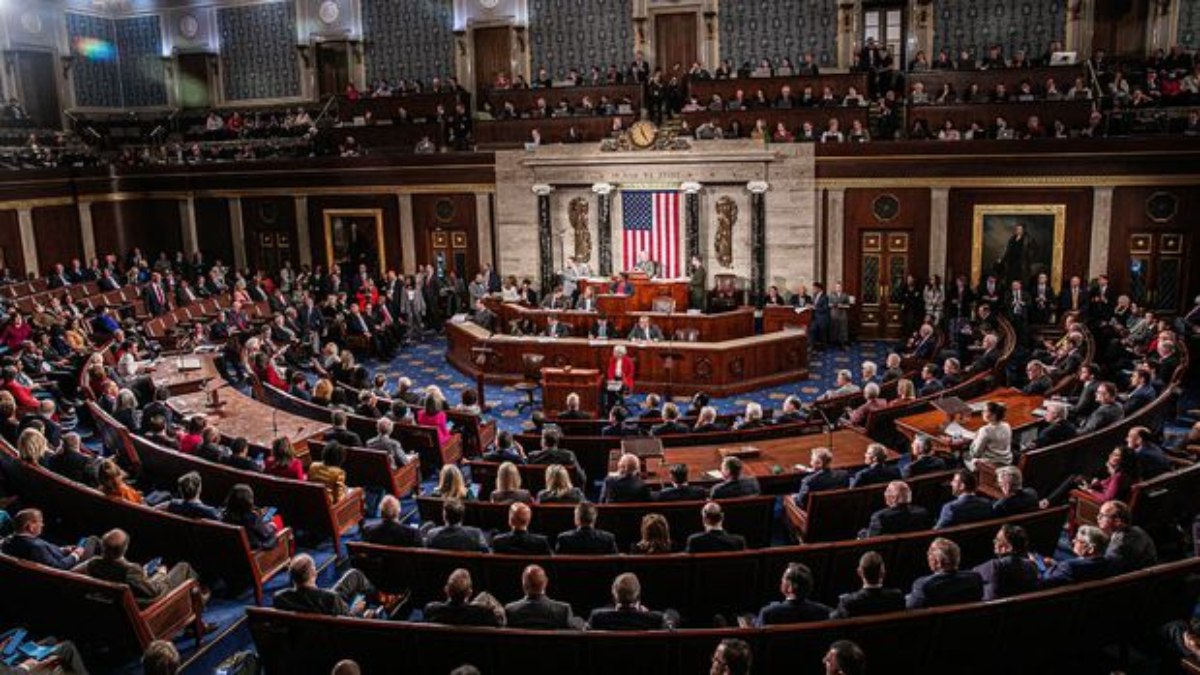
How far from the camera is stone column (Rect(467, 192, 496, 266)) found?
21.9 m

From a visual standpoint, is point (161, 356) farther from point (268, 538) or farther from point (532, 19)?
point (532, 19)

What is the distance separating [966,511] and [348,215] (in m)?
19.2

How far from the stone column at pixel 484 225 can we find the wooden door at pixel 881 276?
8.36 meters

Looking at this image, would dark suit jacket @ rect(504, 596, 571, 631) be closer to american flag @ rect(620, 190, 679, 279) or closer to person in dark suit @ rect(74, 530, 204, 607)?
person in dark suit @ rect(74, 530, 204, 607)

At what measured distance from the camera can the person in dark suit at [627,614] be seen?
5656 millimetres

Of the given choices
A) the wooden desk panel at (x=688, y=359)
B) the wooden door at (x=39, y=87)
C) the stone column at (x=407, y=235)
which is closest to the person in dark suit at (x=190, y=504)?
the wooden desk panel at (x=688, y=359)

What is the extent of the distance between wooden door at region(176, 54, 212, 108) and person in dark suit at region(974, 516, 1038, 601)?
27.5 metres

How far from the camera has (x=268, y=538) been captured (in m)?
7.94

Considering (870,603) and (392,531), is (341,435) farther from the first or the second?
(870,603)

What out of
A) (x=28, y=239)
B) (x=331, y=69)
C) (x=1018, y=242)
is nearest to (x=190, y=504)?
(x=1018, y=242)

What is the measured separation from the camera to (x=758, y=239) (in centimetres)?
1969

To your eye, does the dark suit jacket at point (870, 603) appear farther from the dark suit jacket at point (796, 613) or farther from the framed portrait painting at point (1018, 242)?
the framed portrait painting at point (1018, 242)

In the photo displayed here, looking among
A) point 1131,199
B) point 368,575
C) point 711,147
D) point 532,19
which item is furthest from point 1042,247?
point 368,575

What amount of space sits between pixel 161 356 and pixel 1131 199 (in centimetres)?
1739
